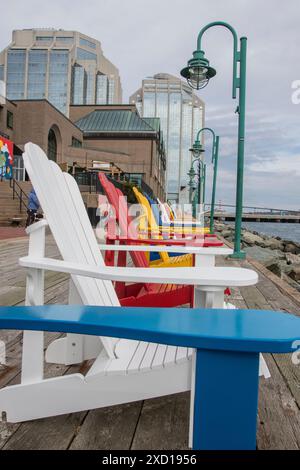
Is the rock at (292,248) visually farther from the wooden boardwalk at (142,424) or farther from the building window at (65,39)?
the building window at (65,39)

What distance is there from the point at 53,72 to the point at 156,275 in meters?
133

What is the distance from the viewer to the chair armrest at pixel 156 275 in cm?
154

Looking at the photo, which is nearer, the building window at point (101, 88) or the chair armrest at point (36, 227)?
the chair armrest at point (36, 227)

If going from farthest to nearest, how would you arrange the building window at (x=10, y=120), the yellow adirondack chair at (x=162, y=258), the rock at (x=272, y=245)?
the building window at (x=10, y=120)
the rock at (x=272, y=245)
the yellow adirondack chair at (x=162, y=258)

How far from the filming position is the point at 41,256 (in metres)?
1.85

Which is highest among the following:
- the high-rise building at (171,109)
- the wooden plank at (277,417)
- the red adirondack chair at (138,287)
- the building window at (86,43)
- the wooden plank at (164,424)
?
the building window at (86,43)

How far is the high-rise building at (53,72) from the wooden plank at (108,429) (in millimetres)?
126767

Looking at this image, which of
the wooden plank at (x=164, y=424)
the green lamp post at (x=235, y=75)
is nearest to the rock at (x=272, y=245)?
the green lamp post at (x=235, y=75)

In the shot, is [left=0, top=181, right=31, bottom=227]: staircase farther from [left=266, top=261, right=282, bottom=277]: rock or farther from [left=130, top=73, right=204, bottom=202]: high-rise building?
[left=130, top=73, right=204, bottom=202]: high-rise building

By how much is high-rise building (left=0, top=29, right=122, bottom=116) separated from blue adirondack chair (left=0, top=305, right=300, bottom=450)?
127 metres

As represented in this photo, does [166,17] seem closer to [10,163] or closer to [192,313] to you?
[192,313]

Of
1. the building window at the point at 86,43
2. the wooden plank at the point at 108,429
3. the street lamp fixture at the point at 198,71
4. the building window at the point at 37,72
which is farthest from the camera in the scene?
the building window at the point at 86,43

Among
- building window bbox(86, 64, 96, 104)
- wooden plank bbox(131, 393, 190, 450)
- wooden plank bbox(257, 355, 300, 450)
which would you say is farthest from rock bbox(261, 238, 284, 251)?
building window bbox(86, 64, 96, 104)

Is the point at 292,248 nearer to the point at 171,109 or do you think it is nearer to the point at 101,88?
the point at 171,109
